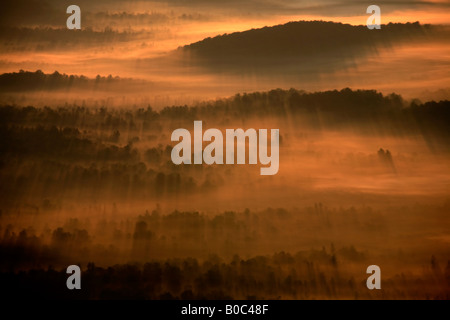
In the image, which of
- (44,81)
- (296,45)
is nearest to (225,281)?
(44,81)

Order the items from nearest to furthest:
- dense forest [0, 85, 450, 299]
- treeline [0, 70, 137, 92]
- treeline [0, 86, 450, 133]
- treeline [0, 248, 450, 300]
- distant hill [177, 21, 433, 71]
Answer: treeline [0, 248, 450, 300], dense forest [0, 85, 450, 299], treeline [0, 86, 450, 133], treeline [0, 70, 137, 92], distant hill [177, 21, 433, 71]

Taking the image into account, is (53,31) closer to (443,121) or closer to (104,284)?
(443,121)

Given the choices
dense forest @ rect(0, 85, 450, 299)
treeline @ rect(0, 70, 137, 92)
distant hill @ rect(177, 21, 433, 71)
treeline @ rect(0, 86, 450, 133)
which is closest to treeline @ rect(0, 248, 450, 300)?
dense forest @ rect(0, 85, 450, 299)

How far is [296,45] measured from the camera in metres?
71.0

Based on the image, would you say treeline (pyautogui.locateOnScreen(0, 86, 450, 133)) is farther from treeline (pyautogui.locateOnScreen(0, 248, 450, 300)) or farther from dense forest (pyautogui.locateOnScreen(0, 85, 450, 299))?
treeline (pyautogui.locateOnScreen(0, 248, 450, 300))

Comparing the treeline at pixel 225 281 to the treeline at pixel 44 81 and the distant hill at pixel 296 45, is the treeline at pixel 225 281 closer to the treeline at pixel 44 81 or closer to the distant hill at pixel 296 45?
the treeline at pixel 44 81

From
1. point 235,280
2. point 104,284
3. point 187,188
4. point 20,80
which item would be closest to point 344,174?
point 187,188

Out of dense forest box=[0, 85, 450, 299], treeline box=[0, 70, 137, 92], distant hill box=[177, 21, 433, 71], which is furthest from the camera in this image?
distant hill box=[177, 21, 433, 71]

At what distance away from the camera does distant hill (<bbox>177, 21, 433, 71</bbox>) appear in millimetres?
62312

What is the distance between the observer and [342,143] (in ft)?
121

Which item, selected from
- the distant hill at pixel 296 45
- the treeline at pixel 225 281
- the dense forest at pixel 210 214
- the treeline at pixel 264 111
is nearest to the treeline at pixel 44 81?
the treeline at pixel 264 111

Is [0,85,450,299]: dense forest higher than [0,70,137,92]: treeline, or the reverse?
[0,70,137,92]: treeline

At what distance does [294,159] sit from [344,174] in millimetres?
3222

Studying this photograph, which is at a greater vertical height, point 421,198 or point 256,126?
point 256,126
